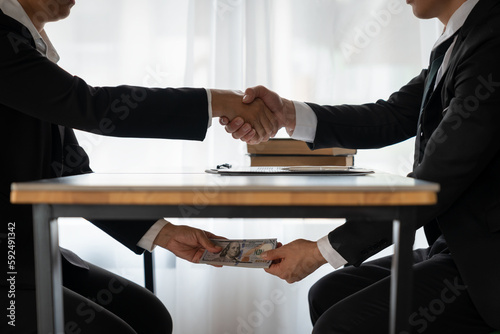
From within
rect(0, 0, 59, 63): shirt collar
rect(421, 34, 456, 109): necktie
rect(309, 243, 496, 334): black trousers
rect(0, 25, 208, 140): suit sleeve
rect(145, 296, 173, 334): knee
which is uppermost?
rect(0, 0, 59, 63): shirt collar

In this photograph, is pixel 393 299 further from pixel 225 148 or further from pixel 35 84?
pixel 225 148

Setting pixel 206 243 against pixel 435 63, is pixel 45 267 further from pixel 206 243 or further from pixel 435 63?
pixel 435 63

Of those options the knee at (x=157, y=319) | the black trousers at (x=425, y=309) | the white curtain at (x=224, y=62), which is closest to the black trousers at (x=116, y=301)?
the knee at (x=157, y=319)

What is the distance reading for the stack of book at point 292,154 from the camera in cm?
183

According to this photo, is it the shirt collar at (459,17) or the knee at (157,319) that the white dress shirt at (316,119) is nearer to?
the shirt collar at (459,17)

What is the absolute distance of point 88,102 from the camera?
1162mm

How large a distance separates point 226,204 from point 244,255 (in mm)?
442

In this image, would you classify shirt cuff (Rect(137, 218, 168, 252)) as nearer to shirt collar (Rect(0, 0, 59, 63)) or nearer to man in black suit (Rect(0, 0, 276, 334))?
man in black suit (Rect(0, 0, 276, 334))

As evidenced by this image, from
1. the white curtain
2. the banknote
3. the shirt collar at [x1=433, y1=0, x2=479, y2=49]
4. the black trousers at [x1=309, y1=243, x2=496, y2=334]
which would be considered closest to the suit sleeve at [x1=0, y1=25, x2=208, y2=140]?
the banknote

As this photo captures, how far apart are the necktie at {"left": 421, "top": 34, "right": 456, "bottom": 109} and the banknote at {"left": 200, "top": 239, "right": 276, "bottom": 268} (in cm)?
54

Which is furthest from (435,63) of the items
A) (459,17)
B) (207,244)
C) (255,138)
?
(207,244)

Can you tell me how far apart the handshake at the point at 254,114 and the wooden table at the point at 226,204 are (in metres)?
0.62

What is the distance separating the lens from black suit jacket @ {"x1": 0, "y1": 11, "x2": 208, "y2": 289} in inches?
44.5

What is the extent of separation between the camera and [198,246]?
145 cm
